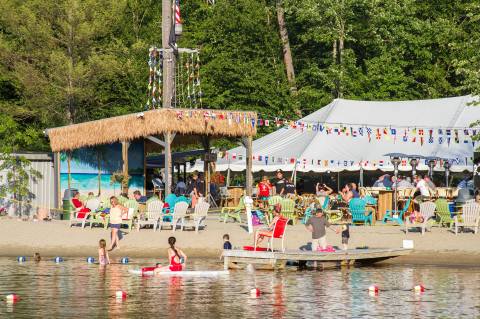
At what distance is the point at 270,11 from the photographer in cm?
5559

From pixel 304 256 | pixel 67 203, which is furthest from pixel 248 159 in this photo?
pixel 304 256

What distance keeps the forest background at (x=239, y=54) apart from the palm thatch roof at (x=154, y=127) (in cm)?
850

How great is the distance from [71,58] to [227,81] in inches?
337

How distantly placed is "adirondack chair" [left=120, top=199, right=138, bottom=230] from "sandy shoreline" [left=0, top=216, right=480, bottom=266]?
32cm

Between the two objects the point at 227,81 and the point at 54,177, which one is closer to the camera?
the point at 54,177

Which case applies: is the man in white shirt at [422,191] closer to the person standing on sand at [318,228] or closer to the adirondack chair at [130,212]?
the person standing on sand at [318,228]

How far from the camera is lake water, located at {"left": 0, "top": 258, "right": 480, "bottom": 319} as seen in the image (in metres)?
19.7

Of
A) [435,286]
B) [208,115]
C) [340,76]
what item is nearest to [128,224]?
[208,115]

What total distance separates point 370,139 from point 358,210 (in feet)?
28.7

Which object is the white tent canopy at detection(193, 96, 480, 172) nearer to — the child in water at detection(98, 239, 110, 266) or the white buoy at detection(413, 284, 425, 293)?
the child in water at detection(98, 239, 110, 266)

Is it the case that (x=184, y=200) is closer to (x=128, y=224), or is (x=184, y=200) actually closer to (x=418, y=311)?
(x=128, y=224)

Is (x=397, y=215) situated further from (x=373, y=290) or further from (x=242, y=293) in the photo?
(x=242, y=293)

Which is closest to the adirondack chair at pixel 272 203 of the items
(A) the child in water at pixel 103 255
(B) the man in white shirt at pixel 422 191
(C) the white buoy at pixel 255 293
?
(B) the man in white shirt at pixel 422 191

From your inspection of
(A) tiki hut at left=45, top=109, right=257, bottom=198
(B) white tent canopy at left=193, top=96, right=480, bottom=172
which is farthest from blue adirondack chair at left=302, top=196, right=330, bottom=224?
(B) white tent canopy at left=193, top=96, right=480, bottom=172
